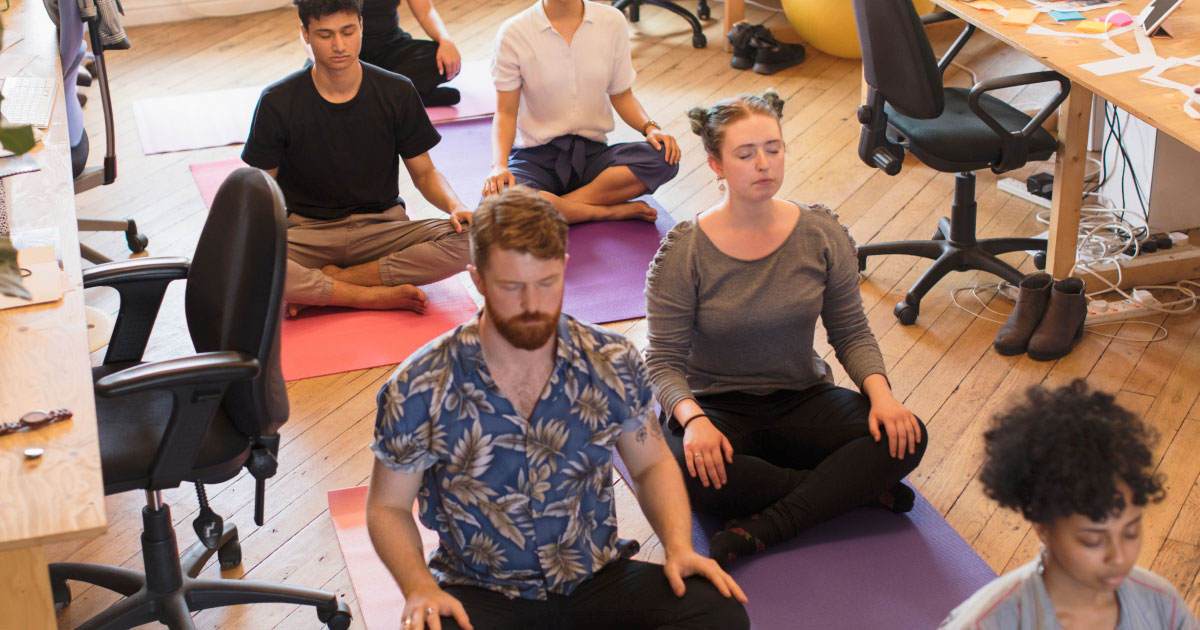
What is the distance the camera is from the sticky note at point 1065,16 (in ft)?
11.1

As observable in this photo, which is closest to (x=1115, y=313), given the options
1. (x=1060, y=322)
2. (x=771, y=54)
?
(x=1060, y=322)

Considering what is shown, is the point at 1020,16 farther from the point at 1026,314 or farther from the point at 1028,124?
the point at 1026,314

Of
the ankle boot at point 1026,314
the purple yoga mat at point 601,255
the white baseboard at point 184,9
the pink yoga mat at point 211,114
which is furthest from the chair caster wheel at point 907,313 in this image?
the white baseboard at point 184,9

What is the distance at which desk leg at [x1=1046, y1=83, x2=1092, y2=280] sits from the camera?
10.4 feet

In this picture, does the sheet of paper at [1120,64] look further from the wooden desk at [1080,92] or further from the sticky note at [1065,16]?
the sticky note at [1065,16]

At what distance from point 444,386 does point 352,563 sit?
2.86ft

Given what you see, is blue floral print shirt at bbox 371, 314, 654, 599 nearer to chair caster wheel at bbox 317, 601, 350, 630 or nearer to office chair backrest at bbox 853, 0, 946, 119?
chair caster wheel at bbox 317, 601, 350, 630

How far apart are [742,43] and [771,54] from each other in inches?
5.2

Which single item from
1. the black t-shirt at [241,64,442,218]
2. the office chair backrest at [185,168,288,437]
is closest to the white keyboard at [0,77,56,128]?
the black t-shirt at [241,64,442,218]

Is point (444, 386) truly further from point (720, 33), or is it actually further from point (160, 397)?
point (720, 33)

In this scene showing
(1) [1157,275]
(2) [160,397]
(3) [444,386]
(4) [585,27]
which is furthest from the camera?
(4) [585,27]

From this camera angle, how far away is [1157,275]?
3393 millimetres

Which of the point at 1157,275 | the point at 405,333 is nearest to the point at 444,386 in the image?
the point at 405,333

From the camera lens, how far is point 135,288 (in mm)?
2309
